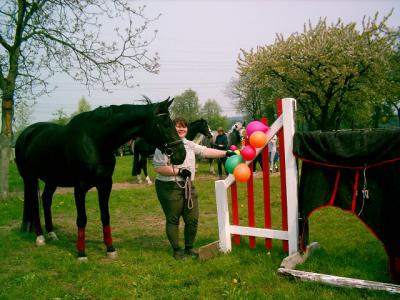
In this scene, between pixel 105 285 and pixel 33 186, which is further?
pixel 33 186

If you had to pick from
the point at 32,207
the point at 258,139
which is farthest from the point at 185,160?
the point at 32,207

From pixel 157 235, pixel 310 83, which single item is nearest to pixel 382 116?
pixel 310 83

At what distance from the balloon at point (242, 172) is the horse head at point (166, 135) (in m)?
0.73

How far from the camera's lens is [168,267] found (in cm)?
473

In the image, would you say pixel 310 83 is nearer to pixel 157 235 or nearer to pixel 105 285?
pixel 157 235

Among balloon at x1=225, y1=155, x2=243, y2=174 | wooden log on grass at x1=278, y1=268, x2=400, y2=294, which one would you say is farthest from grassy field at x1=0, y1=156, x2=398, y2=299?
balloon at x1=225, y1=155, x2=243, y2=174

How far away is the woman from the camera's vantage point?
503cm

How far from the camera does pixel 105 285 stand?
4.28 metres

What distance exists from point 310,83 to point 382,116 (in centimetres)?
2014

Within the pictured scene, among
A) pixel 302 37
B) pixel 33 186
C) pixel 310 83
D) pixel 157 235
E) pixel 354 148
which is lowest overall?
pixel 157 235

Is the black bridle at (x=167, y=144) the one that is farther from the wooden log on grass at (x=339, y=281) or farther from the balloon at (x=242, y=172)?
the wooden log on grass at (x=339, y=281)

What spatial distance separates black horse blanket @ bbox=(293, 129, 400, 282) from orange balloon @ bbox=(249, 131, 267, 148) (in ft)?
1.33

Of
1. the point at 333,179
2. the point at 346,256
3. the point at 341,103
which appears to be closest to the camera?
the point at 333,179

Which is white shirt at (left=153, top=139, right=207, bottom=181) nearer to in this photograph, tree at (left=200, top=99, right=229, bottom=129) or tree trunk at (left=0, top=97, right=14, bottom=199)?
tree trunk at (left=0, top=97, right=14, bottom=199)
